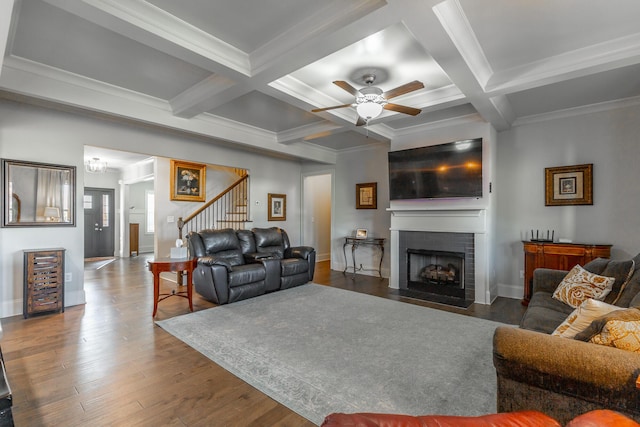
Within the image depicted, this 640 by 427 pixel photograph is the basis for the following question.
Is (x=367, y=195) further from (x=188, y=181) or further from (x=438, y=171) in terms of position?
(x=188, y=181)

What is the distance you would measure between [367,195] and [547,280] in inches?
147

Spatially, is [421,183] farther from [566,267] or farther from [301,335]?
[301,335]

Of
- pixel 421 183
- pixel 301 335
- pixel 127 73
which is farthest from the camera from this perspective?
pixel 421 183

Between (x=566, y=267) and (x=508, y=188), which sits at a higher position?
(x=508, y=188)

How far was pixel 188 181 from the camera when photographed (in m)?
6.94

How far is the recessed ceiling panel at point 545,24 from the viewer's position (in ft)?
7.17

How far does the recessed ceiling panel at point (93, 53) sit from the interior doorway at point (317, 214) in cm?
438

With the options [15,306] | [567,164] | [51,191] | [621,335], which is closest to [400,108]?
[621,335]

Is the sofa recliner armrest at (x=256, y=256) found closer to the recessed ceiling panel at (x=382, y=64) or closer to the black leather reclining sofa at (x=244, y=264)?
the black leather reclining sofa at (x=244, y=264)

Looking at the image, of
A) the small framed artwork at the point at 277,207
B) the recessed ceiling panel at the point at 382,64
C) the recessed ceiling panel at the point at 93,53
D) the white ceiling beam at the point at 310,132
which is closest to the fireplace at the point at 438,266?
the white ceiling beam at the point at 310,132

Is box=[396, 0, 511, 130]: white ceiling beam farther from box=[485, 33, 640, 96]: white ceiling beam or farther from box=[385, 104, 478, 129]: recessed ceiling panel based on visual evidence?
box=[385, 104, 478, 129]: recessed ceiling panel

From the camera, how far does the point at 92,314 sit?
3631 mm

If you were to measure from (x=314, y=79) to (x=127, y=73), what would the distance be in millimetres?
2031

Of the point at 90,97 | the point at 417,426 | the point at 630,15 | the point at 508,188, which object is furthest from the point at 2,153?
the point at 508,188
